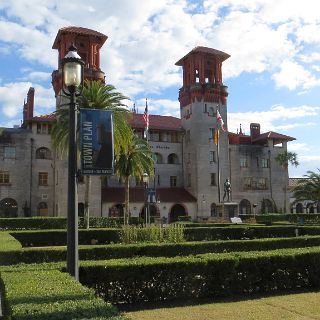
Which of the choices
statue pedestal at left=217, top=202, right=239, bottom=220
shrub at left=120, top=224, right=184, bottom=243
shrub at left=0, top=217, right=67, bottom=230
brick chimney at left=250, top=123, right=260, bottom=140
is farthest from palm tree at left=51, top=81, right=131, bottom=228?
brick chimney at left=250, top=123, right=260, bottom=140

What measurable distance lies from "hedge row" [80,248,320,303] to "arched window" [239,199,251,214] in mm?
49109

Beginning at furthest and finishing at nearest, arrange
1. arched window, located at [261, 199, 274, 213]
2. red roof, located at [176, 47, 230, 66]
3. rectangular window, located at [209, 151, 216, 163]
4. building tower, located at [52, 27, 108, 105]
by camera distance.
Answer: arched window, located at [261, 199, 274, 213] → red roof, located at [176, 47, 230, 66] → rectangular window, located at [209, 151, 216, 163] → building tower, located at [52, 27, 108, 105]

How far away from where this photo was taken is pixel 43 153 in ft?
173

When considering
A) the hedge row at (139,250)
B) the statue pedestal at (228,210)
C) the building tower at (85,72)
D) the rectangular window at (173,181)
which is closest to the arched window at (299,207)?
the rectangular window at (173,181)

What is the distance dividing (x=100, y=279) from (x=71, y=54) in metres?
5.14

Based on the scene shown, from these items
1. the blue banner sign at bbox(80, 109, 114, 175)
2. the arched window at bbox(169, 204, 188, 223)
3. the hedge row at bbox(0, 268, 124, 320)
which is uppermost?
the blue banner sign at bbox(80, 109, 114, 175)

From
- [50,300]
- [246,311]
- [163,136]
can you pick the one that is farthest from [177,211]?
[50,300]

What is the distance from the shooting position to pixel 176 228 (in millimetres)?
23547

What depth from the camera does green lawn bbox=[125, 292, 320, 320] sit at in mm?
9195

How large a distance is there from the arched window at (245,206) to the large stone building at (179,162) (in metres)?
0.14

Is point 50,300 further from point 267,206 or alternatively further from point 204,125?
point 267,206

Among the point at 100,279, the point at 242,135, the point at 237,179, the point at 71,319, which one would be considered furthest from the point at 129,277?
the point at 242,135

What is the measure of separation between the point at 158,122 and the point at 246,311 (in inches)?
2071

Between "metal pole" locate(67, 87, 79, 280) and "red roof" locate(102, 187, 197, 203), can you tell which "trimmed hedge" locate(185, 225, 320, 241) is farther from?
"red roof" locate(102, 187, 197, 203)
